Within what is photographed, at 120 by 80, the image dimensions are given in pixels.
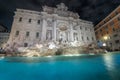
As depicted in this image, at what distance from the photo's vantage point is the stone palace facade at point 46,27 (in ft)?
82.5

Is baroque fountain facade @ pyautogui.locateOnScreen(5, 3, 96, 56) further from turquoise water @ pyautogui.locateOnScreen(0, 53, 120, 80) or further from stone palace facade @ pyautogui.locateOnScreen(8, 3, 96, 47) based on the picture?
turquoise water @ pyautogui.locateOnScreen(0, 53, 120, 80)

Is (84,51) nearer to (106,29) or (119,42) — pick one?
(119,42)

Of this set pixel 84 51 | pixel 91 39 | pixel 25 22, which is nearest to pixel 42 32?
pixel 25 22

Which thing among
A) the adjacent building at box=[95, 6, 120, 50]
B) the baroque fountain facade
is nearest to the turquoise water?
the baroque fountain facade

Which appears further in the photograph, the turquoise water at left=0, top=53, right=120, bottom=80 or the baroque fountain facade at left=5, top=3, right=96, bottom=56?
the baroque fountain facade at left=5, top=3, right=96, bottom=56

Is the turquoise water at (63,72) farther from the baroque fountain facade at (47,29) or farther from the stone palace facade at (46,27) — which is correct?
the stone palace facade at (46,27)

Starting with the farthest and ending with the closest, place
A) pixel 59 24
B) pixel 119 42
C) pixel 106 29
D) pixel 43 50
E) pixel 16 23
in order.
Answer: pixel 106 29
pixel 59 24
pixel 119 42
pixel 16 23
pixel 43 50

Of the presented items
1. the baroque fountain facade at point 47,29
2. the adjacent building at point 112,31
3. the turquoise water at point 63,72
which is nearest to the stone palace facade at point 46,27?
the baroque fountain facade at point 47,29

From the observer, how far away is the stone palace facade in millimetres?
25158

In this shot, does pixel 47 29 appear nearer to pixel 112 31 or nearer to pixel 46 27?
pixel 46 27

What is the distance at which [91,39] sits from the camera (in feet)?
120

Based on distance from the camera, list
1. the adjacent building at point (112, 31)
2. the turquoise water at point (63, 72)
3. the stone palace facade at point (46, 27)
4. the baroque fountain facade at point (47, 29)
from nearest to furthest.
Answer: the turquoise water at point (63, 72)
the baroque fountain facade at point (47, 29)
the stone palace facade at point (46, 27)
the adjacent building at point (112, 31)

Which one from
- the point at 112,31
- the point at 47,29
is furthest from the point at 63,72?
the point at 112,31

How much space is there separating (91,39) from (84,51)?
1959cm
